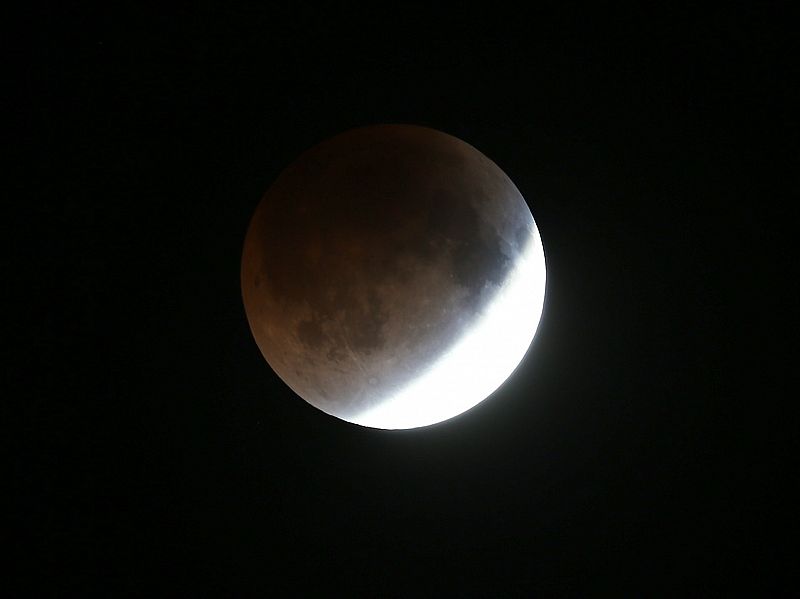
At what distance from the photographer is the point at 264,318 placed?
250 centimetres

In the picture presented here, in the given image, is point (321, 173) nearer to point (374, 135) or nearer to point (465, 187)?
point (374, 135)

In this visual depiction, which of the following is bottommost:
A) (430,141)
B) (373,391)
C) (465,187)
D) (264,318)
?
(373,391)

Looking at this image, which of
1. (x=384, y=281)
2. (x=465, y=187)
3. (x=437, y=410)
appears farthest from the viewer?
(x=437, y=410)

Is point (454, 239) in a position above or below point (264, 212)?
below

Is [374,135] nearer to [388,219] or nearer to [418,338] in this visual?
[388,219]

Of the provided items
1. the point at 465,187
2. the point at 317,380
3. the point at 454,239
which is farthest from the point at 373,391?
the point at 465,187

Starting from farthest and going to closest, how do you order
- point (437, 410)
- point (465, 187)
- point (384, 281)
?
point (437, 410), point (465, 187), point (384, 281)

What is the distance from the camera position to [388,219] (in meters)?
2.29

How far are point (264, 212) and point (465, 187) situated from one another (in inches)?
27.1

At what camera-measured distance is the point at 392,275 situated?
7.45ft

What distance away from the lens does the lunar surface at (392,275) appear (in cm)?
229

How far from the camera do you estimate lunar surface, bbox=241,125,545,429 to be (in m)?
2.29

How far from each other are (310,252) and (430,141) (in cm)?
58

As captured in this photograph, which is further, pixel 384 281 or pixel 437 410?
pixel 437 410
